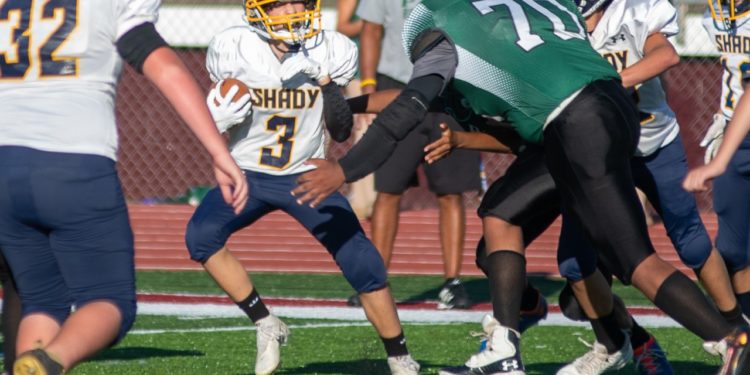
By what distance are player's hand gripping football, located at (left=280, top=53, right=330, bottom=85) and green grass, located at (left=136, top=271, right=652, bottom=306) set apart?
2.80m

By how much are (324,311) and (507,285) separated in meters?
2.82

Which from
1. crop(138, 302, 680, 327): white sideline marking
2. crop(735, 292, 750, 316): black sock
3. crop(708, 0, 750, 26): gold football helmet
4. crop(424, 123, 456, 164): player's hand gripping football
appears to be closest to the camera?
crop(424, 123, 456, 164): player's hand gripping football

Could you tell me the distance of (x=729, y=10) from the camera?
5.94 meters

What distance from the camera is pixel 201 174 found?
44.3 ft

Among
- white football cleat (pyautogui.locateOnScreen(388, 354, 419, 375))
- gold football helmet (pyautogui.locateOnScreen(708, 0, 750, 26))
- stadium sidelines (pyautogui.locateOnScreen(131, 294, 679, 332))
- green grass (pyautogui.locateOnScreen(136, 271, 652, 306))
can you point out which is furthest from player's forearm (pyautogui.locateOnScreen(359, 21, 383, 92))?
white football cleat (pyautogui.locateOnScreen(388, 354, 419, 375))

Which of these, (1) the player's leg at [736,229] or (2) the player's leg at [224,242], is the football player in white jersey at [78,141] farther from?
(1) the player's leg at [736,229]

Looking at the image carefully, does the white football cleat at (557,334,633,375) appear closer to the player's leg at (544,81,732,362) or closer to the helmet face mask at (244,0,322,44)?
the player's leg at (544,81,732,362)

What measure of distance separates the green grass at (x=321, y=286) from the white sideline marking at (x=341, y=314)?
61cm

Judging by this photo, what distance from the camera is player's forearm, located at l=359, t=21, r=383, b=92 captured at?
8133mm

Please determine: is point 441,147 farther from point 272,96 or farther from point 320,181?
point 272,96

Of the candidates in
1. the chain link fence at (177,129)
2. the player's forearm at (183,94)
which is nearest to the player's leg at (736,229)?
the player's forearm at (183,94)

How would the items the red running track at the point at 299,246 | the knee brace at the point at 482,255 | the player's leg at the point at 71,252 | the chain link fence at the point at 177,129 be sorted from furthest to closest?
the chain link fence at the point at 177,129
the red running track at the point at 299,246
the knee brace at the point at 482,255
the player's leg at the point at 71,252

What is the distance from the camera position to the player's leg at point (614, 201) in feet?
13.5

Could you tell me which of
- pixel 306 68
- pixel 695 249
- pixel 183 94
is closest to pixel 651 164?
pixel 695 249
